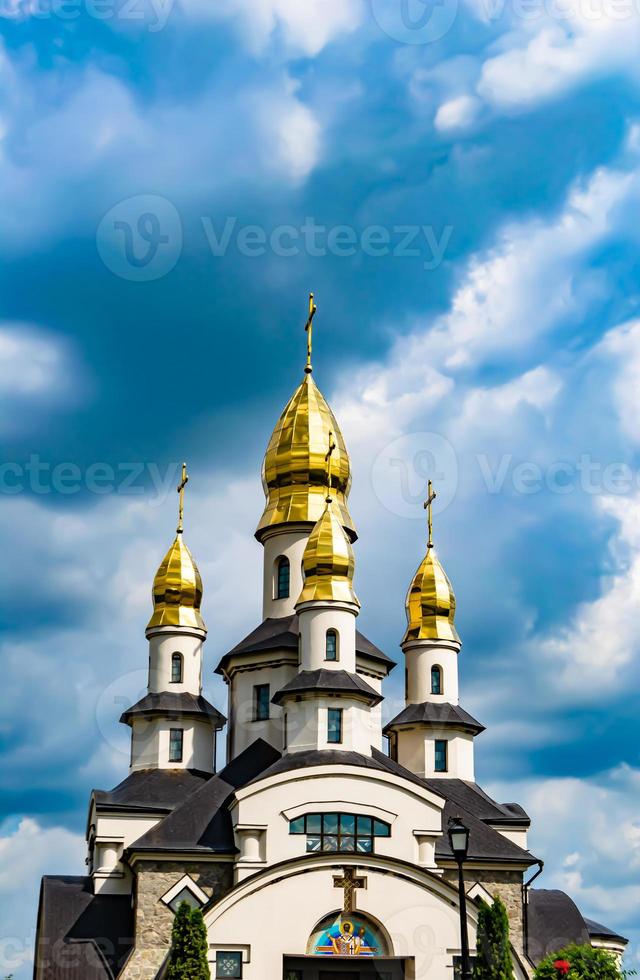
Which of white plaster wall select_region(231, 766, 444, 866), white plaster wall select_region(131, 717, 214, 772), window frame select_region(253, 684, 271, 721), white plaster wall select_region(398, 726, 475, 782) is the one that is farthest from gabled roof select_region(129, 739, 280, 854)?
white plaster wall select_region(398, 726, 475, 782)

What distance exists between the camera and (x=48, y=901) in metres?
38.5

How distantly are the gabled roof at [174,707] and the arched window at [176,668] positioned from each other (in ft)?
1.50

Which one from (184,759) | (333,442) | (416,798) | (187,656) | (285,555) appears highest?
(333,442)

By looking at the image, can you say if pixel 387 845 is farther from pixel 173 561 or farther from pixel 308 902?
pixel 173 561

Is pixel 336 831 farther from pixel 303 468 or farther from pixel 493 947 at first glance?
pixel 303 468

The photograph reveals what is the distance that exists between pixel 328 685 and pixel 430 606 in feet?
30.4

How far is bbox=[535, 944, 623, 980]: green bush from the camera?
92.4 ft

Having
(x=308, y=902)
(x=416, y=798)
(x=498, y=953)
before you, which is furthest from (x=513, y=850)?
(x=498, y=953)

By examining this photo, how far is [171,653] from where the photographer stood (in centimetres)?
4403

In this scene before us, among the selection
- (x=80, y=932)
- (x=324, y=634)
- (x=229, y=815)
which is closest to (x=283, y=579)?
(x=324, y=634)

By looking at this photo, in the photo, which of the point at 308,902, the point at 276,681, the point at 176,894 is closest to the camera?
the point at 308,902

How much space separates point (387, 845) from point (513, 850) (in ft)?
15.4

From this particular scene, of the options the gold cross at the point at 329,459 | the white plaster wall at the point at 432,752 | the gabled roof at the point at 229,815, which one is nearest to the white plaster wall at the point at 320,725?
the gabled roof at the point at 229,815

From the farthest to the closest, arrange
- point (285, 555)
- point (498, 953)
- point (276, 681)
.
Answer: point (285, 555)
point (276, 681)
point (498, 953)
